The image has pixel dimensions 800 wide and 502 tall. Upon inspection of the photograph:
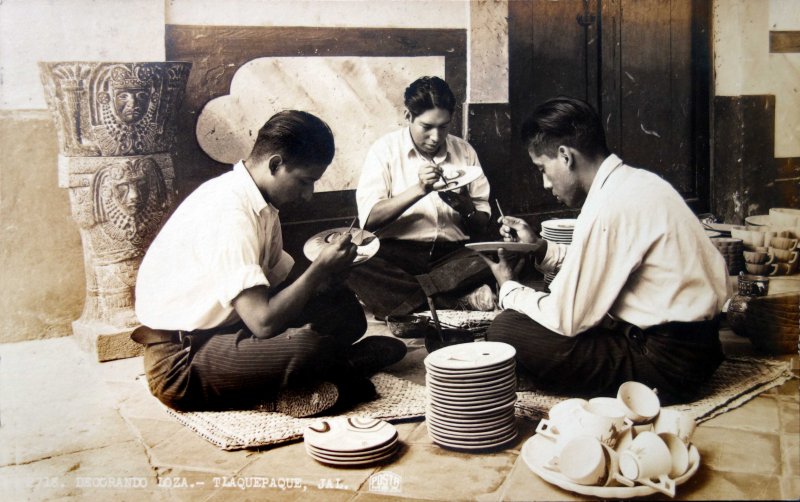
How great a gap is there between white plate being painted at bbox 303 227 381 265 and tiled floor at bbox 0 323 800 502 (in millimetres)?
839

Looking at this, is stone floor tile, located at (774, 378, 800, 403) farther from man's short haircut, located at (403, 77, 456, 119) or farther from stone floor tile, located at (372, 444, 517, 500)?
man's short haircut, located at (403, 77, 456, 119)

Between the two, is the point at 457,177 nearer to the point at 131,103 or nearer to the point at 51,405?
the point at 131,103

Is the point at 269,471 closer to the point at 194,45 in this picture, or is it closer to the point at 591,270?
the point at 591,270

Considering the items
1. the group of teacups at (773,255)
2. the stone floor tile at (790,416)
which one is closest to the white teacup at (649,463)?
the stone floor tile at (790,416)

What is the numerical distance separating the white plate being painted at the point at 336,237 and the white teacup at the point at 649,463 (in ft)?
4.82

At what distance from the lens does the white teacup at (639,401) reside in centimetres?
251

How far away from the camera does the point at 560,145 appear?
2863 mm

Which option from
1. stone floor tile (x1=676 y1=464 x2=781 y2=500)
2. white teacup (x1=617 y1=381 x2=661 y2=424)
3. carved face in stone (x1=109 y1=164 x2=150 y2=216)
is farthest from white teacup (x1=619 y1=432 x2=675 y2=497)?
carved face in stone (x1=109 y1=164 x2=150 y2=216)

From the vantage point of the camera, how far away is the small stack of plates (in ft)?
8.41

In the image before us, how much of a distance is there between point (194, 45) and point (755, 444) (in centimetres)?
280

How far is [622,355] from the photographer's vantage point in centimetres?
286

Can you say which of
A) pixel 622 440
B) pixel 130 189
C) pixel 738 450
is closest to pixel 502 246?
pixel 622 440

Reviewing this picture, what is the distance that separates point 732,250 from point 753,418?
1.02 metres

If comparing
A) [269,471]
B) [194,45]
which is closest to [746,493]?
[269,471]
